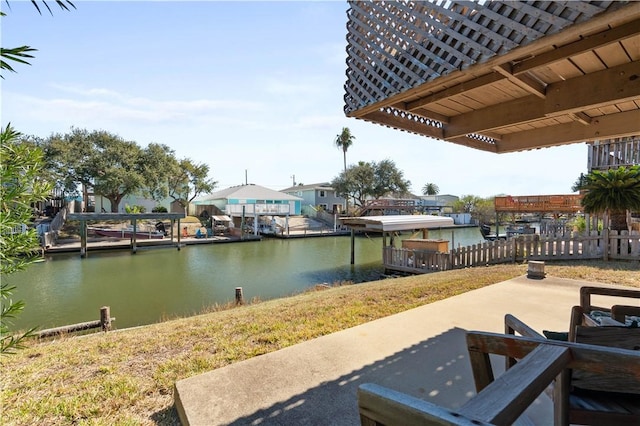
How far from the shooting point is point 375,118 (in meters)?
3.04

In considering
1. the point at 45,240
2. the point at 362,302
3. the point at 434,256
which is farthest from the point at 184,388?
the point at 45,240

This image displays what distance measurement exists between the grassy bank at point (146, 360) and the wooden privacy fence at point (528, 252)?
5.55 metres

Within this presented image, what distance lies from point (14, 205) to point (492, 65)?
10.3 ft

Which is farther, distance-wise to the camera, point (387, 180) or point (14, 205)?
point (387, 180)

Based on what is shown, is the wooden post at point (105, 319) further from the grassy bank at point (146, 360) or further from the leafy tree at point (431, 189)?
the leafy tree at point (431, 189)

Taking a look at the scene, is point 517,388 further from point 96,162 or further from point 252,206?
point 96,162

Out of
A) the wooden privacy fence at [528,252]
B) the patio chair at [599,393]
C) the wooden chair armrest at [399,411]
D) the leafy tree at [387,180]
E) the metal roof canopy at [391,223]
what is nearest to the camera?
the wooden chair armrest at [399,411]

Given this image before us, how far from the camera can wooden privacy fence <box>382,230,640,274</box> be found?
8.37 m

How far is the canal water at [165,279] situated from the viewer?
9039mm

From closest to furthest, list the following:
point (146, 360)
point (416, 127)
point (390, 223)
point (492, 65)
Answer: point (492, 65) → point (146, 360) → point (416, 127) → point (390, 223)

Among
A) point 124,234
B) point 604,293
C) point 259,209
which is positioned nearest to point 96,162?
point 124,234

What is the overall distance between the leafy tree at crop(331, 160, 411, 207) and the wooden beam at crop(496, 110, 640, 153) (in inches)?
1468

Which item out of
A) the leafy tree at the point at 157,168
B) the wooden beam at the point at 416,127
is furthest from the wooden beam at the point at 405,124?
the leafy tree at the point at 157,168

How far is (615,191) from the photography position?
920cm
